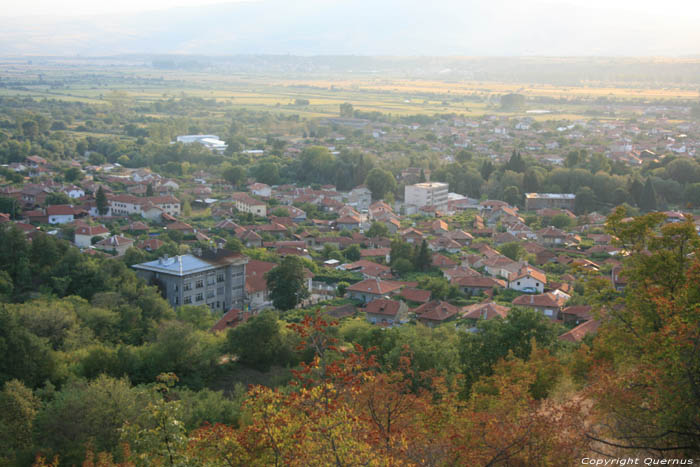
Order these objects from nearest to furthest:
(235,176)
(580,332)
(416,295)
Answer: (580,332), (416,295), (235,176)

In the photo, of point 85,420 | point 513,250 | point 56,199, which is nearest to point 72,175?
point 56,199

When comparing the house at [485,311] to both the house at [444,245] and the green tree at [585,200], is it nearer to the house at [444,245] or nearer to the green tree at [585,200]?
the house at [444,245]

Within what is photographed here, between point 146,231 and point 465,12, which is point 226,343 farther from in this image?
point 465,12

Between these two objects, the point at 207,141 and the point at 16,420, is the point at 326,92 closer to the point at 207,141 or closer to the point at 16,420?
the point at 207,141

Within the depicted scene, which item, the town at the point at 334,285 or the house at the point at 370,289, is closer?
the town at the point at 334,285

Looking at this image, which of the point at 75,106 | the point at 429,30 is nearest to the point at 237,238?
the point at 75,106

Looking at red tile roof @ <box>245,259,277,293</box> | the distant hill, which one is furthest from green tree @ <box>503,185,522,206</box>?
the distant hill

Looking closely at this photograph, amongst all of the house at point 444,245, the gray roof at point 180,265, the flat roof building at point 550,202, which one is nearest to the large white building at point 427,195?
the flat roof building at point 550,202
